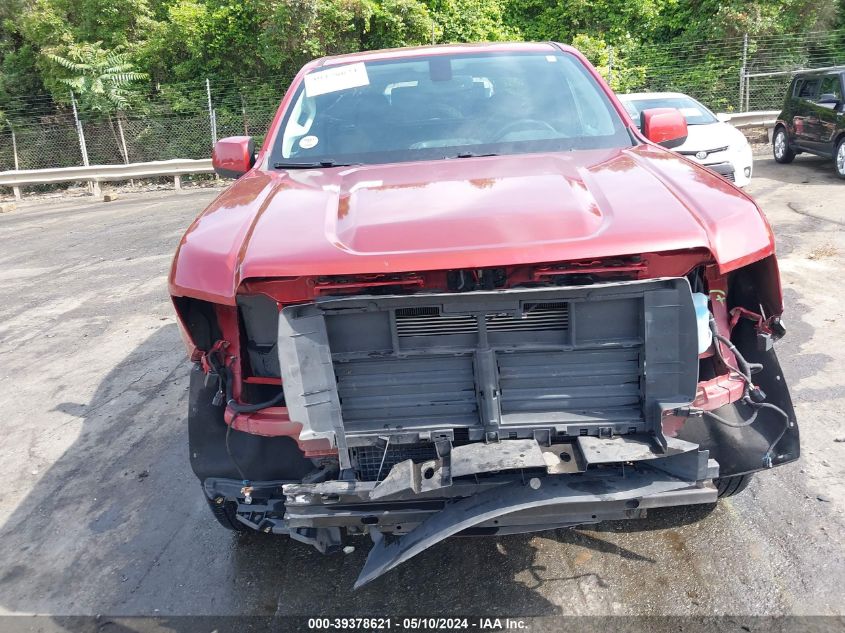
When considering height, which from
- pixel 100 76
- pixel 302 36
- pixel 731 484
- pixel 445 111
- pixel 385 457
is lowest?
pixel 731 484

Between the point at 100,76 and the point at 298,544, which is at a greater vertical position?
the point at 100,76

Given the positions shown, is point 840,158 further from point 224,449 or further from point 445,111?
point 224,449

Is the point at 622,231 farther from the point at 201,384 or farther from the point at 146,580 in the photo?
the point at 146,580

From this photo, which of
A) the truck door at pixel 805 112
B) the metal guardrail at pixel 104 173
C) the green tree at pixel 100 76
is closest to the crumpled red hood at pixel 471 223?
the truck door at pixel 805 112

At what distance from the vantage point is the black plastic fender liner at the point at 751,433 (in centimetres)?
257

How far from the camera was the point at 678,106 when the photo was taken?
35.7 feet

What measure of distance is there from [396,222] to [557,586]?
1647 mm

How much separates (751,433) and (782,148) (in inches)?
467

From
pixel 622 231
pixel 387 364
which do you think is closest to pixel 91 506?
pixel 387 364

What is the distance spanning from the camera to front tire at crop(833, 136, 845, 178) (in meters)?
10.6

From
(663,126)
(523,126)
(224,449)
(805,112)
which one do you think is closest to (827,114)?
(805,112)

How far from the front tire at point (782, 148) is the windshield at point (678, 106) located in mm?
2633

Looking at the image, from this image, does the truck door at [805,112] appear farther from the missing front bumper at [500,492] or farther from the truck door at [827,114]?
the missing front bumper at [500,492]

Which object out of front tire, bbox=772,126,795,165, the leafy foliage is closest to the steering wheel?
front tire, bbox=772,126,795,165
